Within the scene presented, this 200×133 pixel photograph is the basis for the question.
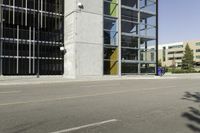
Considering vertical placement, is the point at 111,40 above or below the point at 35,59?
above

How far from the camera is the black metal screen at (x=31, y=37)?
118 feet

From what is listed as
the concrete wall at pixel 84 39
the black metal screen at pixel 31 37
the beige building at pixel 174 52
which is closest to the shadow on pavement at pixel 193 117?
the black metal screen at pixel 31 37

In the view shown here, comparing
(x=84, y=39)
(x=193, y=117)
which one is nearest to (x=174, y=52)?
(x=84, y=39)

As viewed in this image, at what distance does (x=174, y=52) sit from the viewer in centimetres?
15950

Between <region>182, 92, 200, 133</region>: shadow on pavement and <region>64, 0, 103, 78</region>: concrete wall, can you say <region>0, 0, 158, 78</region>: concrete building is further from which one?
<region>182, 92, 200, 133</region>: shadow on pavement

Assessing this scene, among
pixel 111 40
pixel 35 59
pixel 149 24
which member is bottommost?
pixel 35 59

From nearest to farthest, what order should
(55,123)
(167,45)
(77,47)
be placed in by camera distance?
(55,123), (77,47), (167,45)

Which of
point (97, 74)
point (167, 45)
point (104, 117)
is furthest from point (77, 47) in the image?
point (167, 45)

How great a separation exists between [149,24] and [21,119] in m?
40.6

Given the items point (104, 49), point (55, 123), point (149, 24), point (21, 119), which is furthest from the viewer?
point (149, 24)

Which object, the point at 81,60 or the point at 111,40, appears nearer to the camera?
the point at 81,60

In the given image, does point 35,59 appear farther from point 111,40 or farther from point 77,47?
point 111,40

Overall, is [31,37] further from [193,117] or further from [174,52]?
[174,52]

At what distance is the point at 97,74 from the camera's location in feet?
129
